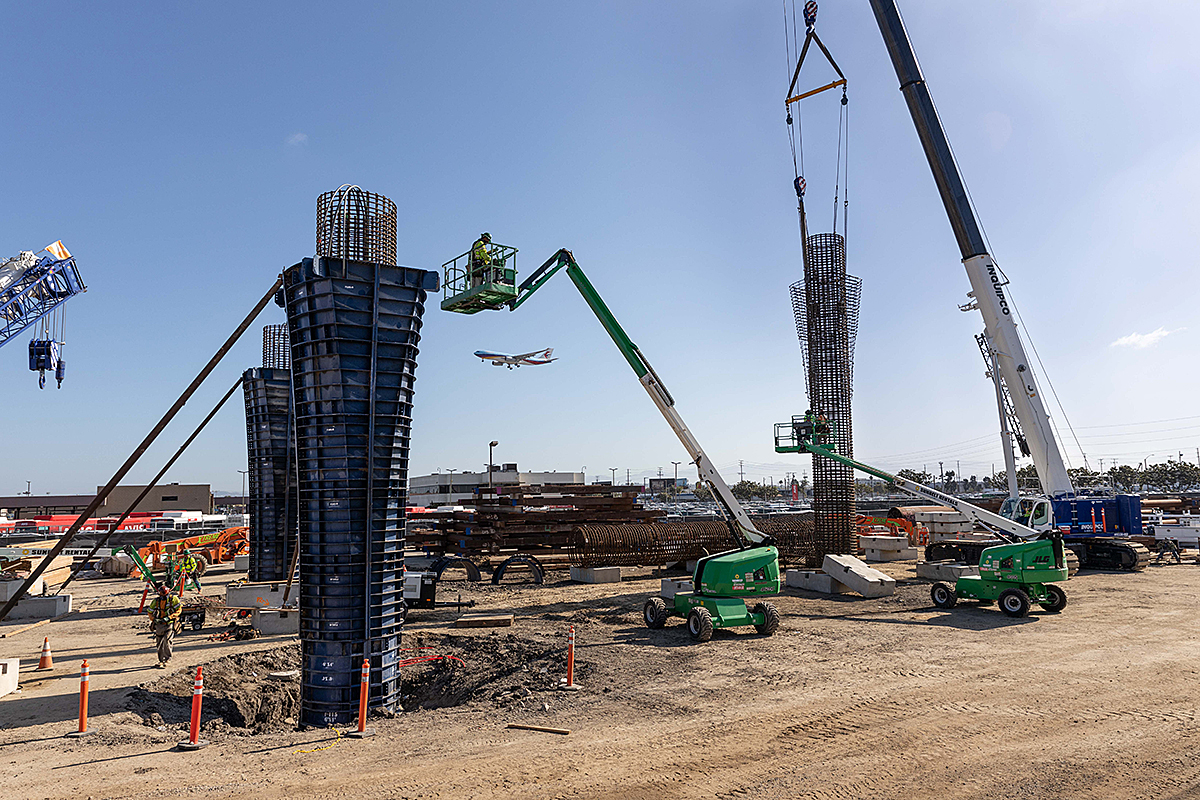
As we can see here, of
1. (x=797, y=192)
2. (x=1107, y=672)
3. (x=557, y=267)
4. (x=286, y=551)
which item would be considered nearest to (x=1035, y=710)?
(x=1107, y=672)

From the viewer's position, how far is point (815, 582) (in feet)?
81.8

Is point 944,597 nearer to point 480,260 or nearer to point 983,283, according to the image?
point 983,283

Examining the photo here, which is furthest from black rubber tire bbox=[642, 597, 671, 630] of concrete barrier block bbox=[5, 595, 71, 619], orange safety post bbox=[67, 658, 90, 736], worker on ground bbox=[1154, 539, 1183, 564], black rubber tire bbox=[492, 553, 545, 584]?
worker on ground bbox=[1154, 539, 1183, 564]

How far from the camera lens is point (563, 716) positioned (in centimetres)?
1072

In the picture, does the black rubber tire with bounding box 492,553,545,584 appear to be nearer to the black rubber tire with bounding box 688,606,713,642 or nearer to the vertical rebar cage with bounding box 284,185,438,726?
the black rubber tire with bounding box 688,606,713,642

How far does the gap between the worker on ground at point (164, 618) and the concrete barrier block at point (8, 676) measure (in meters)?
2.06

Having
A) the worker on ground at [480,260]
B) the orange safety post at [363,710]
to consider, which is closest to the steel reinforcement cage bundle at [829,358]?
the worker on ground at [480,260]

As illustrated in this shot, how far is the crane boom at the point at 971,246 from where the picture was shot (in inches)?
1036

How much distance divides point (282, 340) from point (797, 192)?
73.3 feet

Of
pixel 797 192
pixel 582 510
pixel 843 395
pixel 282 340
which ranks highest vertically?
pixel 797 192

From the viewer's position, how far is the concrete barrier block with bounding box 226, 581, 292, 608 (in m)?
19.8

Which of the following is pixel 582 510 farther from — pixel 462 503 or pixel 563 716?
pixel 563 716

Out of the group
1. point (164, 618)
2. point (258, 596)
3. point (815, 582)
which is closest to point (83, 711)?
point (164, 618)

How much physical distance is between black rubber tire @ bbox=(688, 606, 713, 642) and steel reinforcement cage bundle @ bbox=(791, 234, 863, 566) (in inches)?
618
